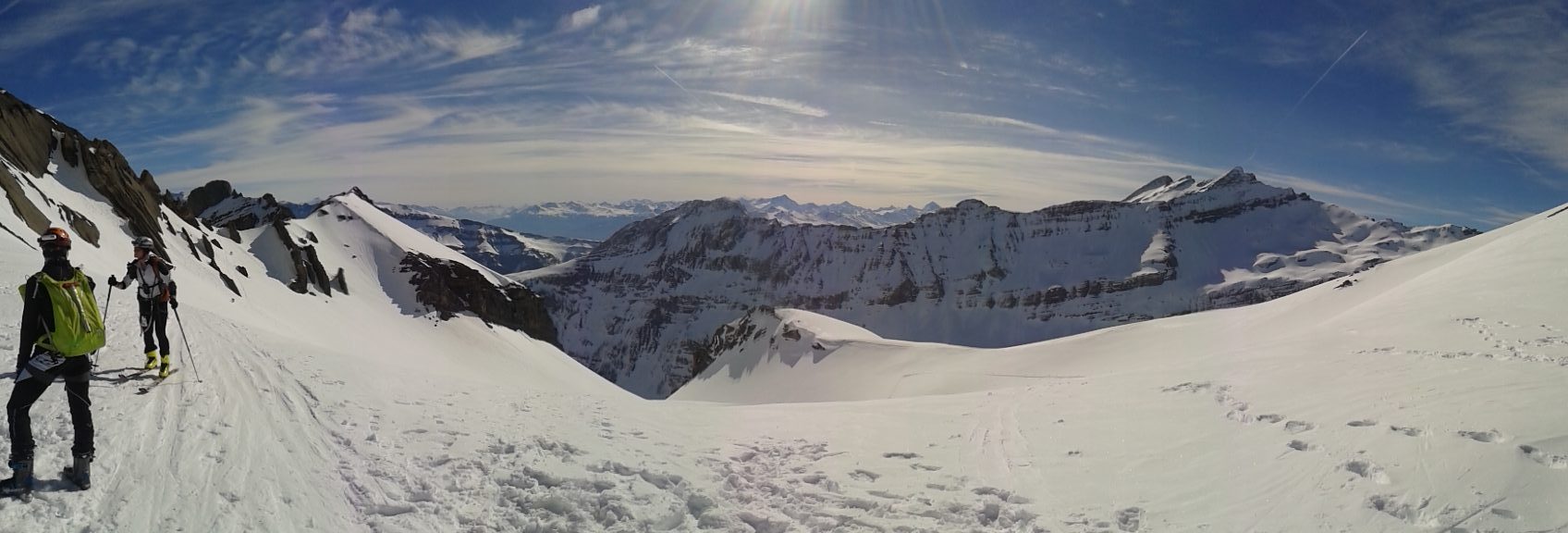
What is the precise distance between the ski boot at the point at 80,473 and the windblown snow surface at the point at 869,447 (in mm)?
118

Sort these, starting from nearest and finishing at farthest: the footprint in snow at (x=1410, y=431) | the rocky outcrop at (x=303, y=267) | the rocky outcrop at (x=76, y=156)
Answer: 1. the footprint in snow at (x=1410, y=431)
2. the rocky outcrop at (x=76, y=156)
3. the rocky outcrop at (x=303, y=267)

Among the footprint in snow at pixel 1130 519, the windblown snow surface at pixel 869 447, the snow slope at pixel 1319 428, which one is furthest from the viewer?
the footprint in snow at pixel 1130 519

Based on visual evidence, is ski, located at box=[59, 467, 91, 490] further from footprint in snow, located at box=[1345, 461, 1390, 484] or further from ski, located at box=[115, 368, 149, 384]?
footprint in snow, located at box=[1345, 461, 1390, 484]

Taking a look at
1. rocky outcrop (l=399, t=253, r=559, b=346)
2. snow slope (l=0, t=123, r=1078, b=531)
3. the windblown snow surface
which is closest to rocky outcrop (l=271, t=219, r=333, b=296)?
rocky outcrop (l=399, t=253, r=559, b=346)

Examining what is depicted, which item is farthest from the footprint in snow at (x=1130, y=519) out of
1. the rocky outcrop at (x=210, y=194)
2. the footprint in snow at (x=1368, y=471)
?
the rocky outcrop at (x=210, y=194)

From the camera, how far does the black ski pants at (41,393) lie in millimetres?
6559

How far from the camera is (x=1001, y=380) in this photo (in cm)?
4247

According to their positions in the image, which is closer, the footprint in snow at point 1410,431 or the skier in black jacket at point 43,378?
the skier in black jacket at point 43,378

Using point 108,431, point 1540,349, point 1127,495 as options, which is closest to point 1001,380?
point 1540,349

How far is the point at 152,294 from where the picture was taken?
1142 centimetres

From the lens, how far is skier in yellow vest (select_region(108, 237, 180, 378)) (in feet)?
35.7

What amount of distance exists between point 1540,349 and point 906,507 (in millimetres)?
12390

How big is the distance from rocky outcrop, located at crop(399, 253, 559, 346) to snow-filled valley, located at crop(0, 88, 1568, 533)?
5307cm

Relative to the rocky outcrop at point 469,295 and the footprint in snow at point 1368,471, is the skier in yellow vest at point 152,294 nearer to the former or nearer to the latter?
the footprint in snow at point 1368,471
